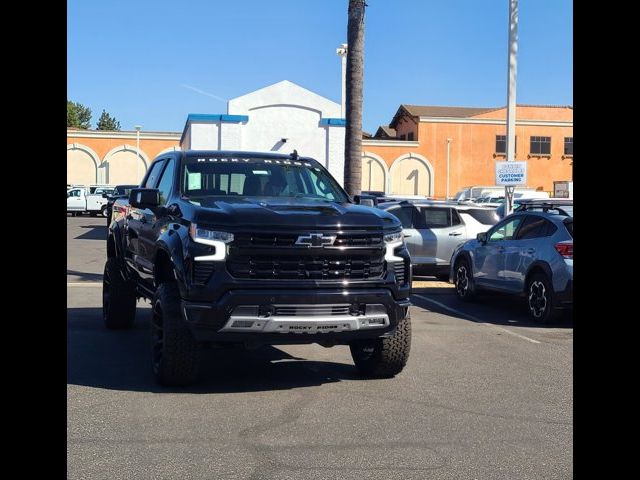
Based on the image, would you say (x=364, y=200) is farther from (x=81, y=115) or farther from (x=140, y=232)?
(x=81, y=115)

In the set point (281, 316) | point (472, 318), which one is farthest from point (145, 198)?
point (472, 318)

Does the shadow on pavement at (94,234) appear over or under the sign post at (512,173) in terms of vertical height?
under

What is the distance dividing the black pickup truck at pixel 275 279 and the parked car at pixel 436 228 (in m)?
8.49

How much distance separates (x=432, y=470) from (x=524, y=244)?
23.9 ft

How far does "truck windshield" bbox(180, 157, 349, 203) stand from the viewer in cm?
750

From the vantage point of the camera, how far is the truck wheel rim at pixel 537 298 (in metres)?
10.6

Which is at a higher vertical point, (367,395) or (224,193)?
(224,193)

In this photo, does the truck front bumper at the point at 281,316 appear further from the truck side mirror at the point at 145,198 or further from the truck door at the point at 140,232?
the truck door at the point at 140,232

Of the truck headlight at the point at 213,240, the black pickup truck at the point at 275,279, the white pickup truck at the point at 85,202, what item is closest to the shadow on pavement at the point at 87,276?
the black pickup truck at the point at 275,279

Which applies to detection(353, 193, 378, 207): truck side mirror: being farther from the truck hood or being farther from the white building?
the white building
